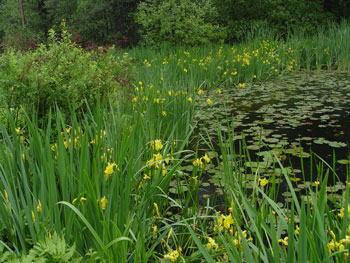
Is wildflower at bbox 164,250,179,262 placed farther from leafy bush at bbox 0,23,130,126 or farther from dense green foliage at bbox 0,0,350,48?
dense green foliage at bbox 0,0,350,48

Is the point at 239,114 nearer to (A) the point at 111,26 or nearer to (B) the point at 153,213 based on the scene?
(B) the point at 153,213

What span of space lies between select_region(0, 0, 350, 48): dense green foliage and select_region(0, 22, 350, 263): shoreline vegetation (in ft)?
10.2

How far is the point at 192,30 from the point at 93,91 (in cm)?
639

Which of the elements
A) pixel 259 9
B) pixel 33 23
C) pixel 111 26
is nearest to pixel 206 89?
pixel 259 9

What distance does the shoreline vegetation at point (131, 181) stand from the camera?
1.28 meters

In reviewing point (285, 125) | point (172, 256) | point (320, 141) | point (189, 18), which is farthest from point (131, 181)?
point (189, 18)

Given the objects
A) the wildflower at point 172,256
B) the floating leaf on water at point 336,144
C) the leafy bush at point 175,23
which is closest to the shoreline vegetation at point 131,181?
the wildflower at point 172,256

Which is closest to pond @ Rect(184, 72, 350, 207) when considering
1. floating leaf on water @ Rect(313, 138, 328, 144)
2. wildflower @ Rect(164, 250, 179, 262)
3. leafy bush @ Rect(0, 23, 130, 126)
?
floating leaf on water @ Rect(313, 138, 328, 144)

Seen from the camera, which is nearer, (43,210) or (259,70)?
(43,210)

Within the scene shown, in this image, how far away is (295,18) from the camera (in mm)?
11719

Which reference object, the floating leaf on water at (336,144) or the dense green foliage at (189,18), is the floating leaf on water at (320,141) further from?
the dense green foliage at (189,18)

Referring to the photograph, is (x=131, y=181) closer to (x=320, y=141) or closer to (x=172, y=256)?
(x=172, y=256)

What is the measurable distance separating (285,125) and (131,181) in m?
2.85

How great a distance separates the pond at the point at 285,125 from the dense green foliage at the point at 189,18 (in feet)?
10.8
